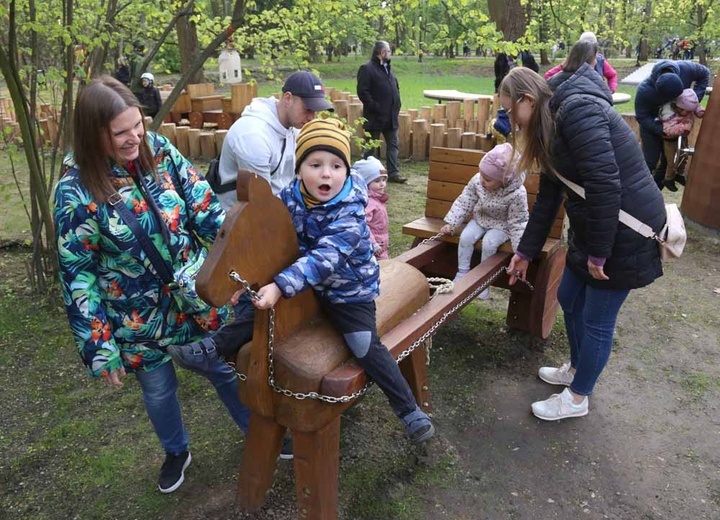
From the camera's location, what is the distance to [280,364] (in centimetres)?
209

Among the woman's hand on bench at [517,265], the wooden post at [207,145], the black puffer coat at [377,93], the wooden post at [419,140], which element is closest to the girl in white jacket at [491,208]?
the woman's hand on bench at [517,265]

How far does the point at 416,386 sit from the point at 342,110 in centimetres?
746

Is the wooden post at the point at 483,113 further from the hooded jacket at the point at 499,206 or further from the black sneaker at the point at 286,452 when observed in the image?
the black sneaker at the point at 286,452

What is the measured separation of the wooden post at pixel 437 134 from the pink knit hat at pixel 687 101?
370cm

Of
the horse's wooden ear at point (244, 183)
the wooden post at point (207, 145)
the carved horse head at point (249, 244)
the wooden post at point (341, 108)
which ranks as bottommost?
the wooden post at point (207, 145)

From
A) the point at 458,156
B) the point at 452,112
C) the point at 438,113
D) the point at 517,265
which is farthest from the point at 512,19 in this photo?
the point at 517,265

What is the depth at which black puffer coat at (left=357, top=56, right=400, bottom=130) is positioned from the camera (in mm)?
7879

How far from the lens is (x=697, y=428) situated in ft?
10.3

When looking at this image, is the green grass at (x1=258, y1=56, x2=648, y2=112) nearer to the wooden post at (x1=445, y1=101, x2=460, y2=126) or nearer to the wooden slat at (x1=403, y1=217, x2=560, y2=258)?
the wooden post at (x1=445, y1=101, x2=460, y2=126)

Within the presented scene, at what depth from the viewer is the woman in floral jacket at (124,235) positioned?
6.63 ft

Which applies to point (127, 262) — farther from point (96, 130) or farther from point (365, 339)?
point (365, 339)

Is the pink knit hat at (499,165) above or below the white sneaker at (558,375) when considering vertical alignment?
above

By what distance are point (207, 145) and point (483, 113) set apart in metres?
4.46

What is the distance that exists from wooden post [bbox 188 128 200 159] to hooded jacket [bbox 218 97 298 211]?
6810 mm
